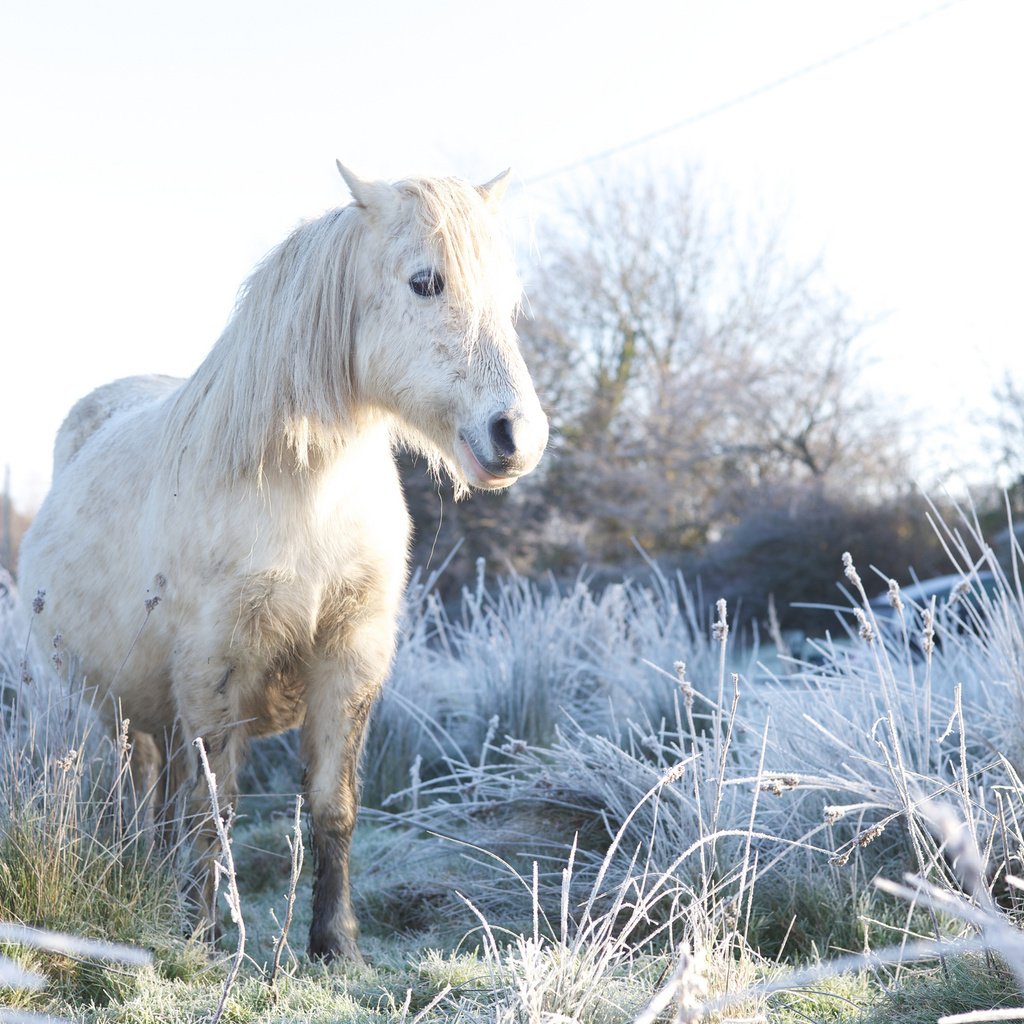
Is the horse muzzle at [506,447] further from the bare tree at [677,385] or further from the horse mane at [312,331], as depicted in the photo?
the bare tree at [677,385]

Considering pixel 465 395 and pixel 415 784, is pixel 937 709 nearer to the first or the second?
pixel 415 784

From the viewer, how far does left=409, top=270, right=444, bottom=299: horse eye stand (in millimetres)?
2763

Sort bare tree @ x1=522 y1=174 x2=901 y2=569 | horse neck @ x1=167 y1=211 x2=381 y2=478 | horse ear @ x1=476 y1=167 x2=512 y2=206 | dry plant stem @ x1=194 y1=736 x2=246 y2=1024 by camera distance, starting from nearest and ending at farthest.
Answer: dry plant stem @ x1=194 y1=736 x2=246 y2=1024 → horse neck @ x1=167 y1=211 x2=381 y2=478 → horse ear @ x1=476 y1=167 x2=512 y2=206 → bare tree @ x1=522 y1=174 x2=901 y2=569

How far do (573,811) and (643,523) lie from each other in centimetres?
1069

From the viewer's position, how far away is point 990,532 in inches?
440

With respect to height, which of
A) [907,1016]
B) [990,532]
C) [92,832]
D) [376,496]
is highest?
[376,496]

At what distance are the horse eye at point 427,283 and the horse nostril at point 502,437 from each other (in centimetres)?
43

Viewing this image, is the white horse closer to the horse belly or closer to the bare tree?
the horse belly

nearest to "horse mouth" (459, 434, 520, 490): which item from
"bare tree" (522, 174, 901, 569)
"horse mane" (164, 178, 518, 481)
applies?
"horse mane" (164, 178, 518, 481)

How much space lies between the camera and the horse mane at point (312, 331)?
2793 mm

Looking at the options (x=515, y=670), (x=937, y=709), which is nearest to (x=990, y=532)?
(x=515, y=670)

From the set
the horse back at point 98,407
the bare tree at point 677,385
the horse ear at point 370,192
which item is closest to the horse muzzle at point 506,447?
the horse ear at point 370,192

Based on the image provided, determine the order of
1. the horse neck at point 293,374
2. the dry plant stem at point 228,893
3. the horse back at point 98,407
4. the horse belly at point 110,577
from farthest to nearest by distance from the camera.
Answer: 1. the horse back at point 98,407
2. the horse belly at point 110,577
3. the horse neck at point 293,374
4. the dry plant stem at point 228,893

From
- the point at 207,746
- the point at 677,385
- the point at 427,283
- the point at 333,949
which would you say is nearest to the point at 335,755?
the point at 207,746
